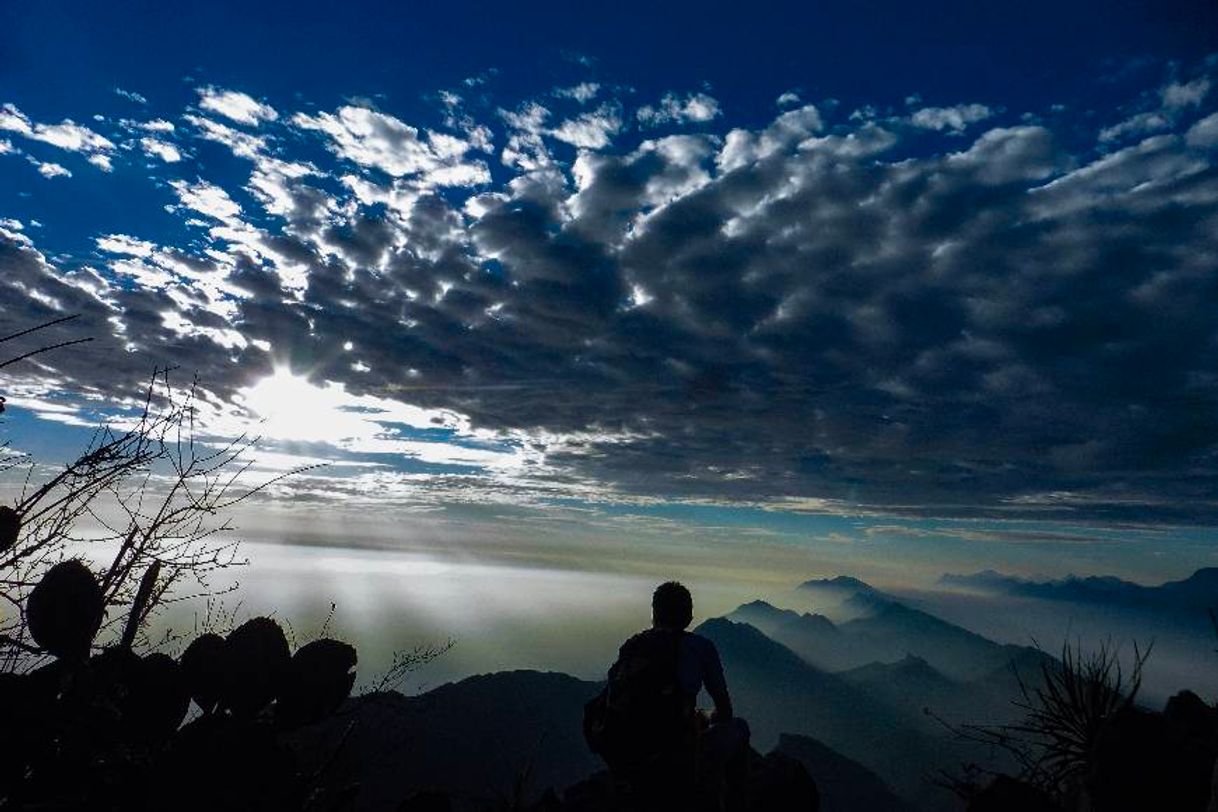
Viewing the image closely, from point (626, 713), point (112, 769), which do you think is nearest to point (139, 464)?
point (112, 769)

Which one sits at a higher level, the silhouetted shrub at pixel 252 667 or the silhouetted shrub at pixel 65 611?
the silhouetted shrub at pixel 65 611

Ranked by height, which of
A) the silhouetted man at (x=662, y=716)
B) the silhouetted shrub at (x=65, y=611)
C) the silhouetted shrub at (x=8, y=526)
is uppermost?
the silhouetted shrub at (x=8, y=526)

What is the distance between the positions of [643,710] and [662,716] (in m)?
0.18

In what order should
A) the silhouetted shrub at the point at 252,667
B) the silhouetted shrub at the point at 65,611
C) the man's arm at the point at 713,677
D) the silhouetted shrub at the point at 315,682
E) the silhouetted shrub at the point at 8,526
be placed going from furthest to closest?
the silhouetted shrub at the point at 315,682
the silhouetted shrub at the point at 252,667
the man's arm at the point at 713,677
the silhouetted shrub at the point at 65,611
the silhouetted shrub at the point at 8,526

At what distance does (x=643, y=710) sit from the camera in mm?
5621

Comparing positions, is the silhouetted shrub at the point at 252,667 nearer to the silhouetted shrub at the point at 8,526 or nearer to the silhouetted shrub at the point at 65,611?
the silhouetted shrub at the point at 65,611

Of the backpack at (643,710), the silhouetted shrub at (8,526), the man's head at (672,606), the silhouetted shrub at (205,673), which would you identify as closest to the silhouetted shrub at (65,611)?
the silhouetted shrub at (8,526)

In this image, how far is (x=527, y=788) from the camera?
33.7 feet

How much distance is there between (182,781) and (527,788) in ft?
21.2

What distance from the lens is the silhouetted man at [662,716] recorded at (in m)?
5.59

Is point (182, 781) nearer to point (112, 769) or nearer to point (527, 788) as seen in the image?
point (112, 769)

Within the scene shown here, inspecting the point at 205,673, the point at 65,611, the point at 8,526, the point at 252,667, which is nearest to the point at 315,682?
the point at 252,667

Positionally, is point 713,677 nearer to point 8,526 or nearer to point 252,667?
point 252,667

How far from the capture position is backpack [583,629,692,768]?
18.4ft
